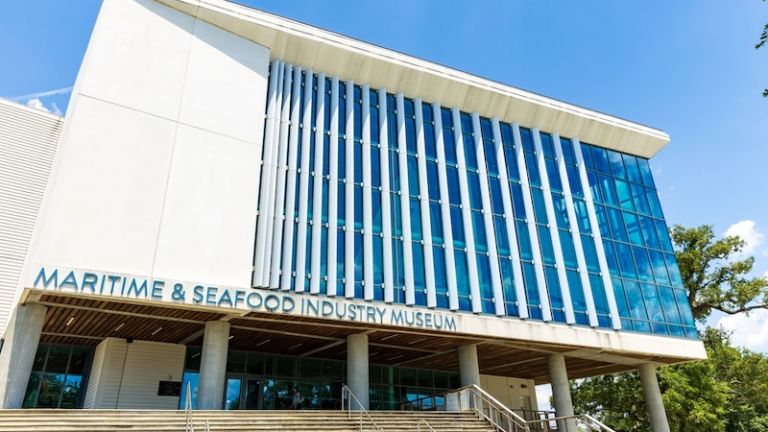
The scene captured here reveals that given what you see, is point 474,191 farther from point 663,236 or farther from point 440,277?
point 663,236

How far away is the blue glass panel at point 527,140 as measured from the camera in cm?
2709

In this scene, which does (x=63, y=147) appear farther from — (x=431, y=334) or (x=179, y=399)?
(x=431, y=334)

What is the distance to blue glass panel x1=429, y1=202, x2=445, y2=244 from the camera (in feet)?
73.6

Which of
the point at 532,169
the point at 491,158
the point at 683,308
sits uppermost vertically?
the point at 491,158

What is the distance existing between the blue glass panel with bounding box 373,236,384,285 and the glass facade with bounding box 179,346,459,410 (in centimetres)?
765

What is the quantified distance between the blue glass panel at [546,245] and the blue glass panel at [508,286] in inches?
82.1

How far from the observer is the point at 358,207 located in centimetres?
2123

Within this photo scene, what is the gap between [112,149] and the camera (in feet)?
56.9

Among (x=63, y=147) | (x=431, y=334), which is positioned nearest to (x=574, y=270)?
(x=431, y=334)

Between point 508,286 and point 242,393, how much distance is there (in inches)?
481

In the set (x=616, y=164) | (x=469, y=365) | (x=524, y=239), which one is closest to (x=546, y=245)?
(x=524, y=239)

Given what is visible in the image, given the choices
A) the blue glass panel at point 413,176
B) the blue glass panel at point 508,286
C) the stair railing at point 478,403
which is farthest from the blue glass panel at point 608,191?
the stair railing at point 478,403

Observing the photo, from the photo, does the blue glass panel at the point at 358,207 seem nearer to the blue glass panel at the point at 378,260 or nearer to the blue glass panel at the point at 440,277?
the blue glass panel at the point at 378,260

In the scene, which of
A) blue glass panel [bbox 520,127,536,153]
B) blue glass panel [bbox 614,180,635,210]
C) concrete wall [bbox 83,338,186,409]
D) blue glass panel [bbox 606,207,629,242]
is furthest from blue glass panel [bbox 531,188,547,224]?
concrete wall [bbox 83,338,186,409]
